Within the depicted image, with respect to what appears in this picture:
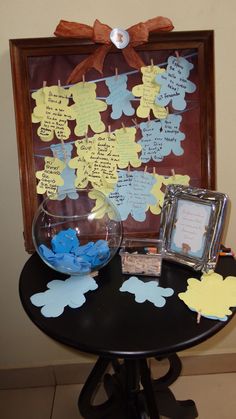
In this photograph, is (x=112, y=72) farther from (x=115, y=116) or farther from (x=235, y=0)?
(x=235, y=0)

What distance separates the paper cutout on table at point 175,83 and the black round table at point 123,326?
480 millimetres

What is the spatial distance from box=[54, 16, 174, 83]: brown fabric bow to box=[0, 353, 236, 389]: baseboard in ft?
3.83

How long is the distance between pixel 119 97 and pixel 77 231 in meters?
0.42

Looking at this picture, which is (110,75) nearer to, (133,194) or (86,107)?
(86,107)

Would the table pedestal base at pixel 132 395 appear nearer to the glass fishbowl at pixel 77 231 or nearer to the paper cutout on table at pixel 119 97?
the glass fishbowl at pixel 77 231

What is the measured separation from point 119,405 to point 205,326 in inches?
20.1

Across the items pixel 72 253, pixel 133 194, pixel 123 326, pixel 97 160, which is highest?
pixel 97 160

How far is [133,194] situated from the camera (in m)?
1.14

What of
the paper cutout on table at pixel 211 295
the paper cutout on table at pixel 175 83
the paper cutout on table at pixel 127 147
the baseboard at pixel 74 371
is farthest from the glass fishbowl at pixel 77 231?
the baseboard at pixel 74 371

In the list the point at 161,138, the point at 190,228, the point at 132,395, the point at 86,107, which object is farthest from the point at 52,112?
the point at 132,395

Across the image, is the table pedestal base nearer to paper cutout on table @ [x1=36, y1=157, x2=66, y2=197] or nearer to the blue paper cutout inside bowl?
the blue paper cutout inside bowl

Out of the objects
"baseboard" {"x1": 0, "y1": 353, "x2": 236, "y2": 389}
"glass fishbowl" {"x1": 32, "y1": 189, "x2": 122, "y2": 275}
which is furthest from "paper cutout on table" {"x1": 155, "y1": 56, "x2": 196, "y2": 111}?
"baseboard" {"x1": 0, "y1": 353, "x2": 236, "y2": 389}

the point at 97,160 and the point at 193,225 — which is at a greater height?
the point at 97,160

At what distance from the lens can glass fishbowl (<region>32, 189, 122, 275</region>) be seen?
3.05 feet
